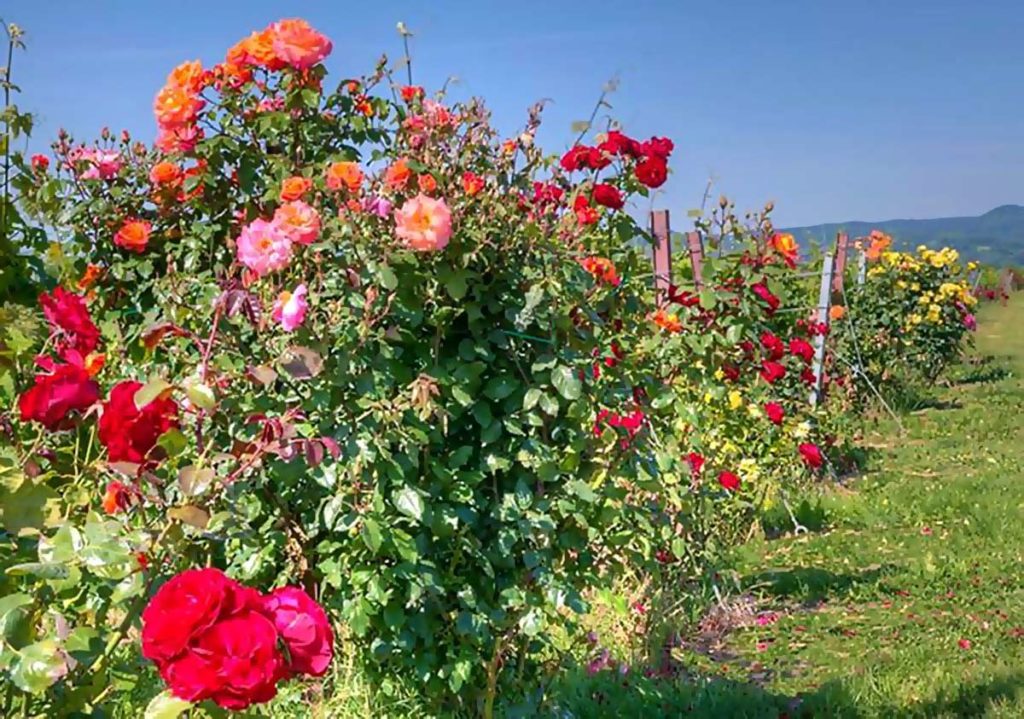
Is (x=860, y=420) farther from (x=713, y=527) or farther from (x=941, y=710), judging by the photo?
(x=941, y=710)

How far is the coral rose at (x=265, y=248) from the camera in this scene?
2385mm

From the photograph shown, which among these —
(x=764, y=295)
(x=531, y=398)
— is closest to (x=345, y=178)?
(x=531, y=398)

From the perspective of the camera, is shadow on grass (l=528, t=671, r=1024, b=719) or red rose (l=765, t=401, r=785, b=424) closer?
shadow on grass (l=528, t=671, r=1024, b=719)

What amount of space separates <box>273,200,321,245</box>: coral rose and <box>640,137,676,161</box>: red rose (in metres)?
1.01

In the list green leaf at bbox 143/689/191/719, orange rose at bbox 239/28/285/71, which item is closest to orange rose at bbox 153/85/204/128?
orange rose at bbox 239/28/285/71

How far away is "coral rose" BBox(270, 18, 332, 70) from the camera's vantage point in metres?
3.16

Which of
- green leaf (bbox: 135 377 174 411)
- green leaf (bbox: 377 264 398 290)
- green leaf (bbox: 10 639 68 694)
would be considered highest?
green leaf (bbox: 377 264 398 290)

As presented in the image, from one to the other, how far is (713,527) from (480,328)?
2427 mm

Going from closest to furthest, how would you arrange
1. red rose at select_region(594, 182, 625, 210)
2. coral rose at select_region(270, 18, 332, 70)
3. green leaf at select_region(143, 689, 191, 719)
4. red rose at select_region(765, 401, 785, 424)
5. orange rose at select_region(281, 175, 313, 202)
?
1. green leaf at select_region(143, 689, 191, 719)
2. orange rose at select_region(281, 175, 313, 202)
3. red rose at select_region(594, 182, 625, 210)
4. coral rose at select_region(270, 18, 332, 70)
5. red rose at select_region(765, 401, 785, 424)

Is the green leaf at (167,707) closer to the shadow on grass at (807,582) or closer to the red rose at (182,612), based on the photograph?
Answer: the red rose at (182,612)

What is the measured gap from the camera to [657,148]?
9.96 feet

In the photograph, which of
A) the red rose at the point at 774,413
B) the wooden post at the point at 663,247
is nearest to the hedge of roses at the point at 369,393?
the red rose at the point at 774,413

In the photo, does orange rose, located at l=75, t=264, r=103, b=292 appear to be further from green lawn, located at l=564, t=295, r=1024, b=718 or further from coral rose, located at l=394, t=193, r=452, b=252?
green lawn, located at l=564, t=295, r=1024, b=718

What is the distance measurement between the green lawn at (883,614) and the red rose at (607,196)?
1.38 metres
